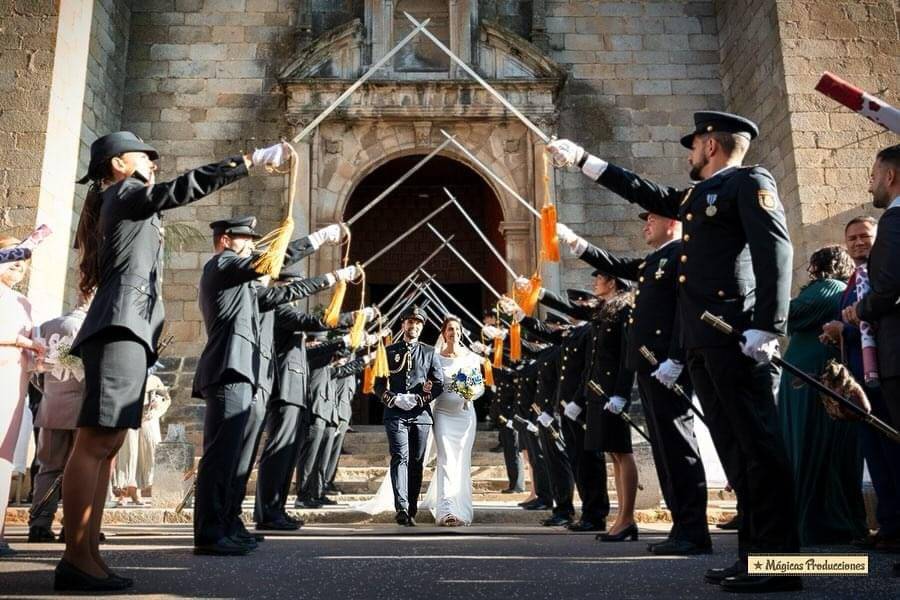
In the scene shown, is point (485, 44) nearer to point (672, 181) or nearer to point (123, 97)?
point (672, 181)

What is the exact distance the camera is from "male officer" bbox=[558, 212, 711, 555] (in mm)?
4301

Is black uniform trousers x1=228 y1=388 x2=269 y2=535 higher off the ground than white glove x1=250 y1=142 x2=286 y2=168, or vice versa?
white glove x1=250 y1=142 x2=286 y2=168

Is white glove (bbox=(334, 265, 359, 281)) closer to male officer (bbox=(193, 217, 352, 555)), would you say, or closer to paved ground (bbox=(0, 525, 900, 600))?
male officer (bbox=(193, 217, 352, 555))

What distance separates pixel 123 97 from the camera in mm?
13305

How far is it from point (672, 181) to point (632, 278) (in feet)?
28.7

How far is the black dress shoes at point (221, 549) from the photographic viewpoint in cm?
425

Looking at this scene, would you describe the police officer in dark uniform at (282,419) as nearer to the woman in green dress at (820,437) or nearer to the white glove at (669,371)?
the white glove at (669,371)

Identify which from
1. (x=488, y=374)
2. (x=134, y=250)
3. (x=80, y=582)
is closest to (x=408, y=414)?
(x=488, y=374)

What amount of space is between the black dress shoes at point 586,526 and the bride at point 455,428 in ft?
3.98

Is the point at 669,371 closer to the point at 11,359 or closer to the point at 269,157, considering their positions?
the point at 269,157

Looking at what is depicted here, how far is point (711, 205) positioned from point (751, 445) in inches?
40.0

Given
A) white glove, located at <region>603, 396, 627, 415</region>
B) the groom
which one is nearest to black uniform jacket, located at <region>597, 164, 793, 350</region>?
white glove, located at <region>603, 396, 627, 415</region>

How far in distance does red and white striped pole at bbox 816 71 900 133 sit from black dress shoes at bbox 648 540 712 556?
2334 mm

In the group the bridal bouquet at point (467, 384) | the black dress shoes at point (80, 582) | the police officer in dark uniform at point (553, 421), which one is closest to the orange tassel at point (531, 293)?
the police officer in dark uniform at point (553, 421)
